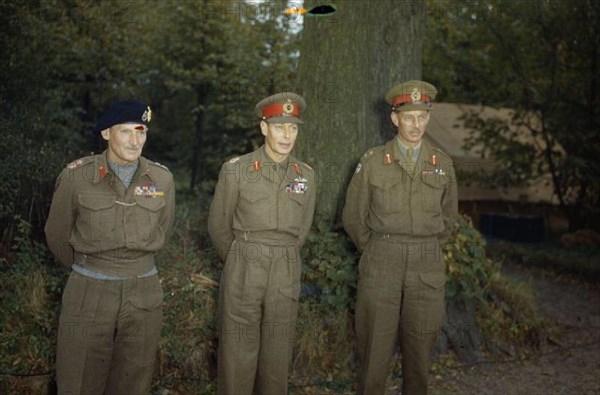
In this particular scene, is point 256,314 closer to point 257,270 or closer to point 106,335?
point 257,270

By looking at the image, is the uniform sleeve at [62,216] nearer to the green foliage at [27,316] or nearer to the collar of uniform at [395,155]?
the green foliage at [27,316]

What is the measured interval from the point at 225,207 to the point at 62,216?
1.09 meters

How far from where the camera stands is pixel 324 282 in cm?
577

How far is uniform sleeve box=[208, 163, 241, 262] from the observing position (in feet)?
14.3

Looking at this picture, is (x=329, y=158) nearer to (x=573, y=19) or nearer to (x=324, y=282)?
(x=324, y=282)

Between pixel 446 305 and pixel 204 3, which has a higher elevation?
pixel 204 3

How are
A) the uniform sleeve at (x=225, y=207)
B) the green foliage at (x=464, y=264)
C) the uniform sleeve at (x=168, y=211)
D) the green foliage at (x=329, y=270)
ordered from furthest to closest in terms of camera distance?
the green foliage at (x=464, y=264), the green foliage at (x=329, y=270), the uniform sleeve at (x=225, y=207), the uniform sleeve at (x=168, y=211)

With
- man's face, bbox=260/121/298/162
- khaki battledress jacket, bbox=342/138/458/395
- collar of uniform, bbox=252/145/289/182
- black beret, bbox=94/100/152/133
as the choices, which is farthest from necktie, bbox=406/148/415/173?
black beret, bbox=94/100/152/133

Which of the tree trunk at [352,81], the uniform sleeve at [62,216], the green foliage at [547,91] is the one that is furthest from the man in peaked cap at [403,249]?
the green foliage at [547,91]

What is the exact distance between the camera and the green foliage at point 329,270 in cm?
566

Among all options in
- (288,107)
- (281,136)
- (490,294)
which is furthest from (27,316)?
(490,294)

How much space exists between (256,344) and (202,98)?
32.3 ft

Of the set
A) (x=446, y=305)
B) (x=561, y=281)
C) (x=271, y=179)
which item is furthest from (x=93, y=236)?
(x=561, y=281)

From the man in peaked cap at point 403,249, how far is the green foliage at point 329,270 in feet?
2.80
